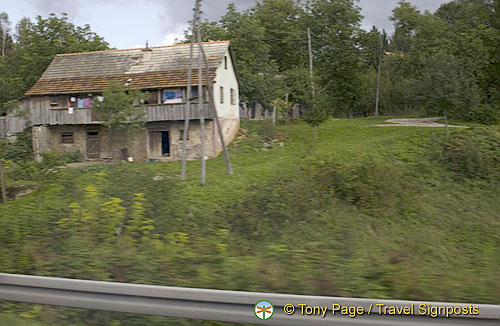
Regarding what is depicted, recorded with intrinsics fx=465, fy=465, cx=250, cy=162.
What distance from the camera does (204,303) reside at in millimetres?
3887

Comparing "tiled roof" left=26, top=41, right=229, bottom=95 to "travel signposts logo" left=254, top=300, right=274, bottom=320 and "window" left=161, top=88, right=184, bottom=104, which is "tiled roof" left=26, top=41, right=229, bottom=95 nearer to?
"window" left=161, top=88, right=184, bottom=104

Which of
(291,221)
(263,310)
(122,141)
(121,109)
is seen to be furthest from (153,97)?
(263,310)

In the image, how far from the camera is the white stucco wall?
3047 cm

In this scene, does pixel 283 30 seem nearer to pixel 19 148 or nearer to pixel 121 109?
pixel 121 109

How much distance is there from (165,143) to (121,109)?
13.0 feet

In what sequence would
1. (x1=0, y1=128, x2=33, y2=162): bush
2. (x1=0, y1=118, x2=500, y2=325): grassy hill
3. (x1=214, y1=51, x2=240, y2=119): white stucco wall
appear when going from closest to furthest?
(x1=0, y1=118, x2=500, y2=325): grassy hill < (x1=214, y1=51, x2=240, y2=119): white stucco wall < (x1=0, y1=128, x2=33, y2=162): bush

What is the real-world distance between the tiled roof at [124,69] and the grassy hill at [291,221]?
19.6ft

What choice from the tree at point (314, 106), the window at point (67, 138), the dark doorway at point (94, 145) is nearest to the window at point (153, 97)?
the dark doorway at point (94, 145)

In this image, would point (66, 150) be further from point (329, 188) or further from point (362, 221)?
point (362, 221)

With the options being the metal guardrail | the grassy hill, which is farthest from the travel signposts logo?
the grassy hill

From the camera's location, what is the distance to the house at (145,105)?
1186 inches

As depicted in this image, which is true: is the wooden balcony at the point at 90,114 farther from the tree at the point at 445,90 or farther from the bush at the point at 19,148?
the tree at the point at 445,90

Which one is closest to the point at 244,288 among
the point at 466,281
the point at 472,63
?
the point at 466,281

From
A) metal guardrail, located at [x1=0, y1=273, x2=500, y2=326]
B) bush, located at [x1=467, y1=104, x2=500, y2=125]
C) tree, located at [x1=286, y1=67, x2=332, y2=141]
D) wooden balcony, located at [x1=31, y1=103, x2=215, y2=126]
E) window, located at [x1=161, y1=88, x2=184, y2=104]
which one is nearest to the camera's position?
metal guardrail, located at [x1=0, y1=273, x2=500, y2=326]
